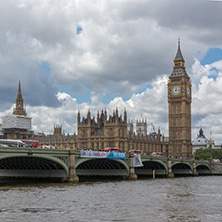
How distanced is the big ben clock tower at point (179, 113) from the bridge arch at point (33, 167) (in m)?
105

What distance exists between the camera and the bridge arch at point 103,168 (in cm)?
7130

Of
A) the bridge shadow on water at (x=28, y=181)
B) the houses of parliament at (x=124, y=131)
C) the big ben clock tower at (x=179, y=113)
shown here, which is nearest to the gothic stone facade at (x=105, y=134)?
the houses of parliament at (x=124, y=131)

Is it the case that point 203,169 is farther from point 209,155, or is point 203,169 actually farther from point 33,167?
point 33,167

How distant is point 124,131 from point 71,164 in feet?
257

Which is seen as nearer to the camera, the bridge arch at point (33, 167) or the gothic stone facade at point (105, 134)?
the bridge arch at point (33, 167)

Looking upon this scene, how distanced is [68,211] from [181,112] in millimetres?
137603

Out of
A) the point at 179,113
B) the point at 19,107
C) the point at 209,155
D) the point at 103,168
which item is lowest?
the point at 103,168

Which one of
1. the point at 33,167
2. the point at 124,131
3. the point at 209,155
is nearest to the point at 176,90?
the point at 209,155

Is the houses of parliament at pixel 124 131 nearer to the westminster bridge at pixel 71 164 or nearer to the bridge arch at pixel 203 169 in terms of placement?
the bridge arch at pixel 203 169

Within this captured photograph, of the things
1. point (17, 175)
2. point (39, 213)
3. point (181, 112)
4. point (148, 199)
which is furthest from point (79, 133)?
point (39, 213)

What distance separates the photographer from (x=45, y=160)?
187 ft

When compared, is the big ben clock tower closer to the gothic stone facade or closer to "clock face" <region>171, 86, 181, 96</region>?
"clock face" <region>171, 86, 181, 96</region>

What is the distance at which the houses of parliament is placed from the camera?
136 meters

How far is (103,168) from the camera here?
7619cm
